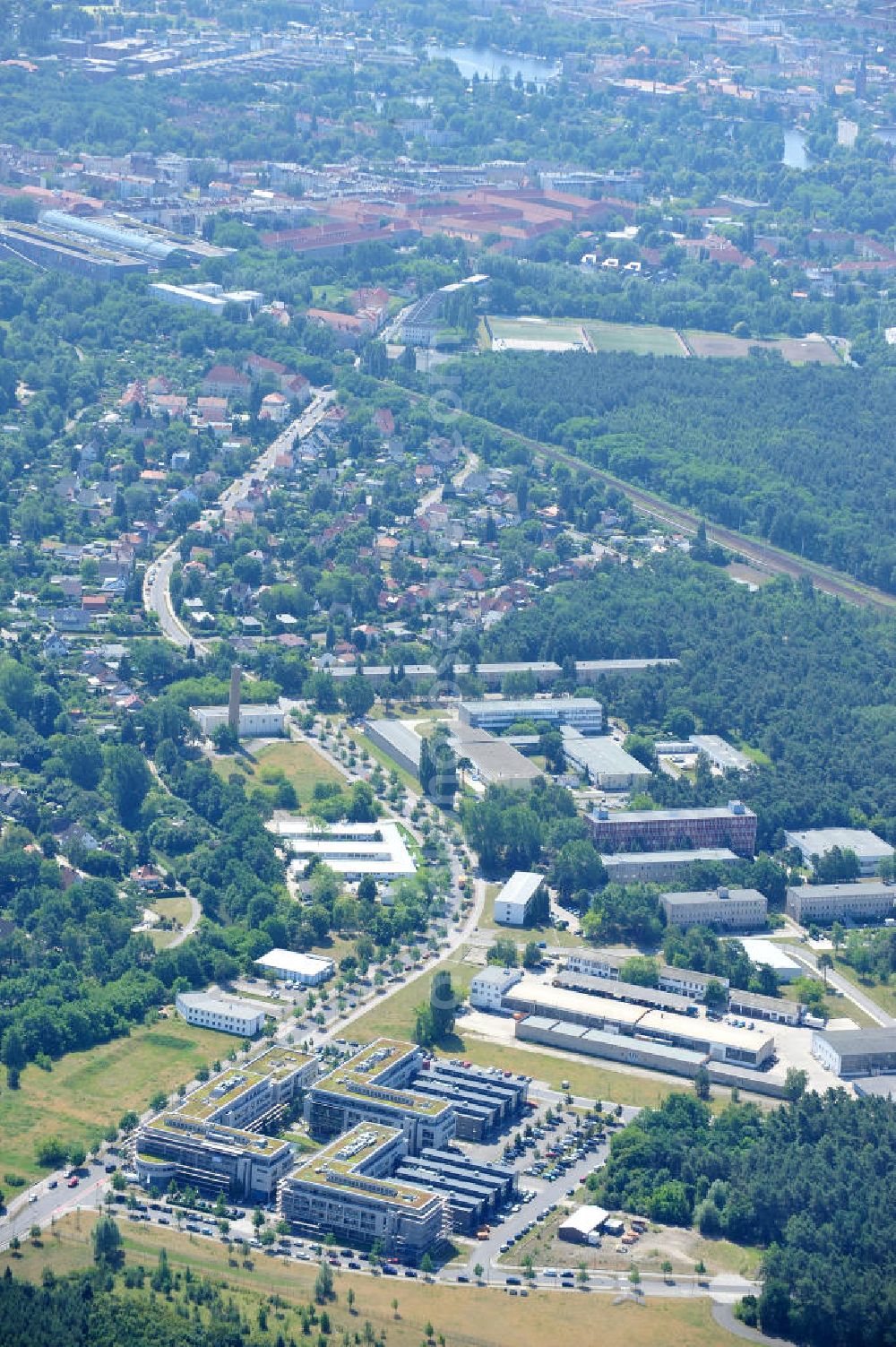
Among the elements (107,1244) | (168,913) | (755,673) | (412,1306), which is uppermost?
(107,1244)

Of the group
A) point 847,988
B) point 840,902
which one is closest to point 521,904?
point 847,988

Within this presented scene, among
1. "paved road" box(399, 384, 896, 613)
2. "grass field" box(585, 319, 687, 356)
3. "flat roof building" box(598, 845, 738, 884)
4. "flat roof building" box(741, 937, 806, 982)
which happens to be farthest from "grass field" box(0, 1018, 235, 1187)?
"grass field" box(585, 319, 687, 356)

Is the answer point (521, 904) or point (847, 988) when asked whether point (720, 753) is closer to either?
point (521, 904)

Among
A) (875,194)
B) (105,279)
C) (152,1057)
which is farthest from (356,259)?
(152,1057)

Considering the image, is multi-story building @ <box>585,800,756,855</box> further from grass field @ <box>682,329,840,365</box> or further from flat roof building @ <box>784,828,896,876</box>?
grass field @ <box>682,329,840,365</box>

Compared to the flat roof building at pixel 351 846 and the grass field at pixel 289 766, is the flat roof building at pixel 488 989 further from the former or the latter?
the grass field at pixel 289 766

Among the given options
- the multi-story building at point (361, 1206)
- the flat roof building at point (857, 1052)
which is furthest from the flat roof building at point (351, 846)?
the multi-story building at point (361, 1206)

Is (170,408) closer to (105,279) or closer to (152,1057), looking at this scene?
(105,279)
